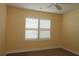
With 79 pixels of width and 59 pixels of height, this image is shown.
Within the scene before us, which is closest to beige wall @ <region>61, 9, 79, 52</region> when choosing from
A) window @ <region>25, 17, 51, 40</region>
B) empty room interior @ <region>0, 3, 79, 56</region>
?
empty room interior @ <region>0, 3, 79, 56</region>

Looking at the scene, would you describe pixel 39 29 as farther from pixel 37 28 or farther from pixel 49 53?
pixel 49 53

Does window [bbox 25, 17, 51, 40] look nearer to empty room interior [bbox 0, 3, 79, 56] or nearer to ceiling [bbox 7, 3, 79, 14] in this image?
empty room interior [bbox 0, 3, 79, 56]

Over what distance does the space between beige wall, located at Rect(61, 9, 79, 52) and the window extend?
0.75 feet

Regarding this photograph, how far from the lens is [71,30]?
1.50 metres

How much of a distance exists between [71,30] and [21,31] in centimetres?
68

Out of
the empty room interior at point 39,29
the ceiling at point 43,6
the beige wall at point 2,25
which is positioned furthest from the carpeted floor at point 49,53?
the ceiling at point 43,6

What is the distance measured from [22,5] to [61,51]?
31.5 inches

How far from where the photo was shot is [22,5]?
140 centimetres

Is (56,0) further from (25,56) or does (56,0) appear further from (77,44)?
(25,56)

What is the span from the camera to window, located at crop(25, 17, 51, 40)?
1.46 meters

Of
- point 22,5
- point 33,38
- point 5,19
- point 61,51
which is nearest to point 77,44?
point 61,51

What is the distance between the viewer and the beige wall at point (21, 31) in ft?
4.65

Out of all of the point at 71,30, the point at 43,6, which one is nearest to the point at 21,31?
the point at 43,6

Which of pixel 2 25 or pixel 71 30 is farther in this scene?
pixel 71 30
